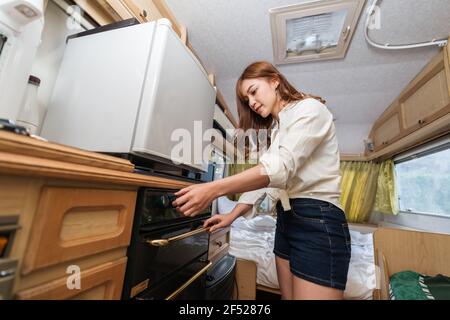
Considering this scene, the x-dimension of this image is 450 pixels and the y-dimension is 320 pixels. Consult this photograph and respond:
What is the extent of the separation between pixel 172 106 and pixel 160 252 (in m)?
0.49

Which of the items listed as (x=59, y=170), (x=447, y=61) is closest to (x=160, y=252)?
(x=59, y=170)

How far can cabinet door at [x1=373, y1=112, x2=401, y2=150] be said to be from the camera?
211 centimetres

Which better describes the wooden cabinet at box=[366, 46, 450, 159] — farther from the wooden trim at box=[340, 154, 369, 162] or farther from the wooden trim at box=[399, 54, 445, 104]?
the wooden trim at box=[340, 154, 369, 162]

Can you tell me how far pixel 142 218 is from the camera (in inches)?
19.9

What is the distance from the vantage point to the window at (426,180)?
1.78m

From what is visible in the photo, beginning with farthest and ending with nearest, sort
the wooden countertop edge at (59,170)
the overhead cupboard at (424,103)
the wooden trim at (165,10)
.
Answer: the overhead cupboard at (424,103) < the wooden trim at (165,10) < the wooden countertop edge at (59,170)

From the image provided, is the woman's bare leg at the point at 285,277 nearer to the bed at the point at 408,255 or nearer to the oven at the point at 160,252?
the oven at the point at 160,252

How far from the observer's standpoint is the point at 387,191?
248cm

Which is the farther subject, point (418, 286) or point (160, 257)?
point (418, 286)

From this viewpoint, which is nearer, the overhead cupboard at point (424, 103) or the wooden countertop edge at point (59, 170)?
the wooden countertop edge at point (59, 170)

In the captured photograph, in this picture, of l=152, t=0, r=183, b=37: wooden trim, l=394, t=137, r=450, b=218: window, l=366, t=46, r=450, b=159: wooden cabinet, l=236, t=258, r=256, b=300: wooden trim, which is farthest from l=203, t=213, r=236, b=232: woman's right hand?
l=394, t=137, r=450, b=218: window

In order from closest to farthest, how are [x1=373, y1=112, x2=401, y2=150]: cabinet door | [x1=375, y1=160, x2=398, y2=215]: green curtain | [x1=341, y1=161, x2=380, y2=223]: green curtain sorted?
[x1=373, y1=112, x2=401, y2=150]: cabinet door, [x1=375, y1=160, x2=398, y2=215]: green curtain, [x1=341, y1=161, x2=380, y2=223]: green curtain

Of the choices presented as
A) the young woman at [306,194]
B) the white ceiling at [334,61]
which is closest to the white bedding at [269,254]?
the young woman at [306,194]

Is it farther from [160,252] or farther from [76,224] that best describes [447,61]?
[76,224]
